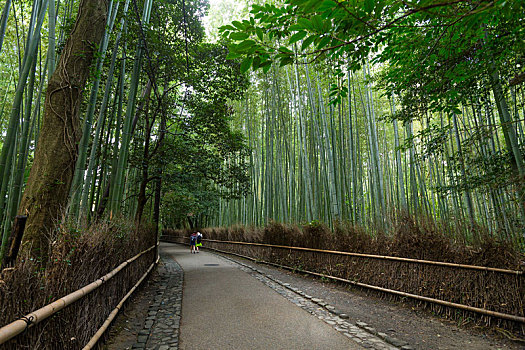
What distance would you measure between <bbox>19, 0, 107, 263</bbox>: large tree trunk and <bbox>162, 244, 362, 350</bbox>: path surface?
1.54m

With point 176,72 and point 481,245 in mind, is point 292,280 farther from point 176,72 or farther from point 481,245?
point 176,72

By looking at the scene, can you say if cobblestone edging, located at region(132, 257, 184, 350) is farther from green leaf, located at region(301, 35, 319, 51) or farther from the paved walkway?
green leaf, located at region(301, 35, 319, 51)

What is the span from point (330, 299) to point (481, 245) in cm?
188

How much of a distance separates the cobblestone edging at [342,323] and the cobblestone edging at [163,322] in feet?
4.95

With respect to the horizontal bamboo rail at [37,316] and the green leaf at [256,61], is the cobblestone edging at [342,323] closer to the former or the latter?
the horizontal bamboo rail at [37,316]

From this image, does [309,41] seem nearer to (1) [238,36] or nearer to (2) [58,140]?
(1) [238,36]

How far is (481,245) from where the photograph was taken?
2771mm

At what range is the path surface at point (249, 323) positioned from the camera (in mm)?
2332

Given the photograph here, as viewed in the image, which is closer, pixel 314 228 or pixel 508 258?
pixel 508 258

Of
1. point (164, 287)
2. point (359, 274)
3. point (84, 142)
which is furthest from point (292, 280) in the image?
point (84, 142)

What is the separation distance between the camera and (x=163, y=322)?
2.93 meters

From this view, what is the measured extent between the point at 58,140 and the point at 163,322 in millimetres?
2096

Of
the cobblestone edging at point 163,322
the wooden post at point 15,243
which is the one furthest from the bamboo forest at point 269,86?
the cobblestone edging at point 163,322

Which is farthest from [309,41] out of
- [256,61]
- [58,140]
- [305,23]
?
[58,140]
